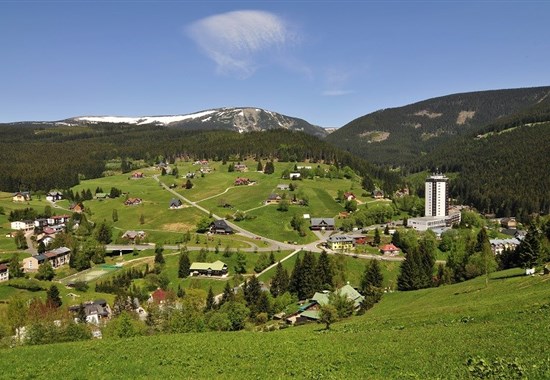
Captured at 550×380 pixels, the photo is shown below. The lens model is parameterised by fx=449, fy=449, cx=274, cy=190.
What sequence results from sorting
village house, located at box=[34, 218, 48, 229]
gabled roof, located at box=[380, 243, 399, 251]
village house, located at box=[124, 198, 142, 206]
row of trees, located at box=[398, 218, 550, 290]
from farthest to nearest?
village house, located at box=[124, 198, 142, 206], village house, located at box=[34, 218, 48, 229], gabled roof, located at box=[380, 243, 399, 251], row of trees, located at box=[398, 218, 550, 290]

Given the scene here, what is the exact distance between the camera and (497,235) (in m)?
147

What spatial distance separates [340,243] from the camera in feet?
409

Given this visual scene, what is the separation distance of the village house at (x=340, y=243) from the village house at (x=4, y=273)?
80922 mm

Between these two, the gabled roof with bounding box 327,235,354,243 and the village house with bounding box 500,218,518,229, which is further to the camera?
the village house with bounding box 500,218,518,229

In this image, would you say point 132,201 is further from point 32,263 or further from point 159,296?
point 159,296

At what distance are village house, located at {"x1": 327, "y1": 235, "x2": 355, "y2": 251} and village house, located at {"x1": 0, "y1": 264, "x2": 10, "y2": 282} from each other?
80922mm

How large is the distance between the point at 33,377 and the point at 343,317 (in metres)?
44.3

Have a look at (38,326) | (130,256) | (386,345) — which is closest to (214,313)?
(38,326)

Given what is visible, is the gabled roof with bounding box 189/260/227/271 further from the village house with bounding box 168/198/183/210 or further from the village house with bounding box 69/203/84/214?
the village house with bounding box 69/203/84/214

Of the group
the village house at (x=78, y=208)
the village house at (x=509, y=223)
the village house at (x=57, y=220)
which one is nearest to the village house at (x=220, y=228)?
the village house at (x=57, y=220)

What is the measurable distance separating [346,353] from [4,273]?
102 metres

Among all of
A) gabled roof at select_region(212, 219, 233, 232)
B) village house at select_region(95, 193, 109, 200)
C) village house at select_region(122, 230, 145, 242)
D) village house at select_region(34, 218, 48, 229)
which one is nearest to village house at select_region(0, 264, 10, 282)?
village house at select_region(122, 230, 145, 242)

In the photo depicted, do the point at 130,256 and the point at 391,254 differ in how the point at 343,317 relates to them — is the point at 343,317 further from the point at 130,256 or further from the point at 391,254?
the point at 130,256

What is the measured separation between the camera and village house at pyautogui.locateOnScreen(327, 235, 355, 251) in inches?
4897
